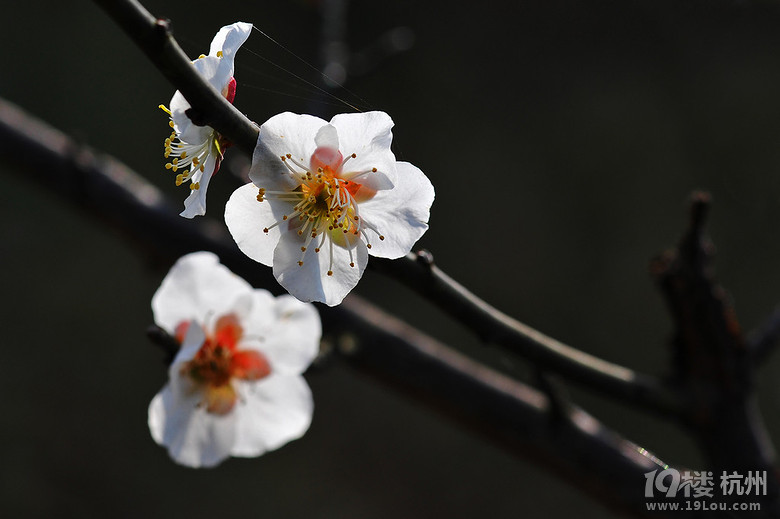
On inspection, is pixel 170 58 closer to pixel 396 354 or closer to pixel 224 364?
pixel 224 364

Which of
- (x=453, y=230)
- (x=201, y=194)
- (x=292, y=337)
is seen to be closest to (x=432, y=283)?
(x=201, y=194)

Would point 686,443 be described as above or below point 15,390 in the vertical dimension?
above

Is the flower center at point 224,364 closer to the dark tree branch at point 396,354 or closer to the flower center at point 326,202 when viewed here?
the dark tree branch at point 396,354

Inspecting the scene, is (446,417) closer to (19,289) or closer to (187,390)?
(187,390)

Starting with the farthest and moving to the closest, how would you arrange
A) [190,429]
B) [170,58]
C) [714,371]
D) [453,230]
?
[453,230] < [714,371] < [190,429] < [170,58]

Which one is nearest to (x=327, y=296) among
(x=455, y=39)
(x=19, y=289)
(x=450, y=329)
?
(x=450, y=329)

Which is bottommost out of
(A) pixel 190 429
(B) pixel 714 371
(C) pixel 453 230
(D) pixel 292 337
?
(A) pixel 190 429
